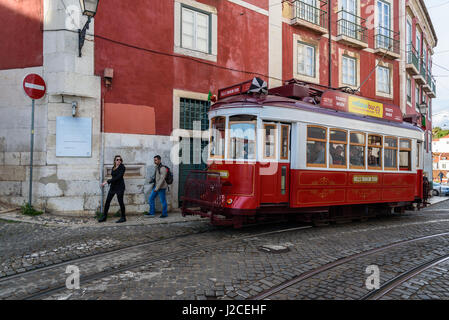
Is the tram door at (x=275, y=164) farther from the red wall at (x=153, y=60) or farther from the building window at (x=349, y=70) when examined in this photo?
the building window at (x=349, y=70)

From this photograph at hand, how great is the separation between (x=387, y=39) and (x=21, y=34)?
17.2 meters

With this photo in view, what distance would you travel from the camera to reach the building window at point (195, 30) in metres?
11.0

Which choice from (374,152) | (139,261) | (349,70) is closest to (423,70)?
(349,70)

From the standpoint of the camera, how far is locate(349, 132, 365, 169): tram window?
27.4ft

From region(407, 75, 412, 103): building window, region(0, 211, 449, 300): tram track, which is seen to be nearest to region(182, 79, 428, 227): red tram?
region(0, 211, 449, 300): tram track

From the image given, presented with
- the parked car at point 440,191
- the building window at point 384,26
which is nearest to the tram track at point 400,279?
the building window at point 384,26

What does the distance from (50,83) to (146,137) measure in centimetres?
285

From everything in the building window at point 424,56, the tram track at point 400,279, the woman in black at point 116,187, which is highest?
the building window at point 424,56

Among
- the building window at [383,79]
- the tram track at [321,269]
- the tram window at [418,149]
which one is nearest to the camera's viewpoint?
the tram track at [321,269]

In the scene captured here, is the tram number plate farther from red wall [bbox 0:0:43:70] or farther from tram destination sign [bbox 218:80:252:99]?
red wall [bbox 0:0:43:70]

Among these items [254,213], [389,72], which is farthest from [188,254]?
[389,72]

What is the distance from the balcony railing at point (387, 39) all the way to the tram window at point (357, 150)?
1103cm
